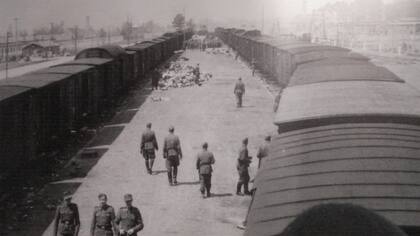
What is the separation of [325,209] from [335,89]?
32.4ft

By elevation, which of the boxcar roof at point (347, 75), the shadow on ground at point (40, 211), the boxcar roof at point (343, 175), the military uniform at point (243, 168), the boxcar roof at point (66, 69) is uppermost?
the boxcar roof at point (347, 75)

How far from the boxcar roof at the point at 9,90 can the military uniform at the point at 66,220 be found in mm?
4802

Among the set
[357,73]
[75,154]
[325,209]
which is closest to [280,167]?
[325,209]

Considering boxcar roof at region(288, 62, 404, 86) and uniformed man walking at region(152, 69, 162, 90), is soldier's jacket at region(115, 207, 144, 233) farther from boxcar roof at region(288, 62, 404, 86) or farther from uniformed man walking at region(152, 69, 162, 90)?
uniformed man walking at region(152, 69, 162, 90)

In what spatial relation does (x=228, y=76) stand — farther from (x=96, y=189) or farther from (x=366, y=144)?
(x=366, y=144)

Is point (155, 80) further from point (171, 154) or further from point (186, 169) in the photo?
point (171, 154)

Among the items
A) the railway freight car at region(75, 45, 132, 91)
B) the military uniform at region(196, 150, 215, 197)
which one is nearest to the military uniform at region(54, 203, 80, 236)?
the military uniform at region(196, 150, 215, 197)

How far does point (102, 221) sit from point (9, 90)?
6774 mm

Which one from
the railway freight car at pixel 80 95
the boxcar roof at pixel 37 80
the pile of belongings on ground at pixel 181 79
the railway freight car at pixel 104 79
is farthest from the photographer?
the pile of belongings on ground at pixel 181 79

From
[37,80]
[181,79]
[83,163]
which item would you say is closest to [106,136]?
[83,163]

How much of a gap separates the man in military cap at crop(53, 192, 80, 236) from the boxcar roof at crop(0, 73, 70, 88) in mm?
7106

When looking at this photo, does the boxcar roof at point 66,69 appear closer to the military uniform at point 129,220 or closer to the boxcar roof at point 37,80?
the boxcar roof at point 37,80

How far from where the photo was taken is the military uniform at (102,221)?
8.90m

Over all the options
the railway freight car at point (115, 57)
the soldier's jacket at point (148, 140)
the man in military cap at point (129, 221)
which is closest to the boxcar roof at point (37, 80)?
the soldier's jacket at point (148, 140)
